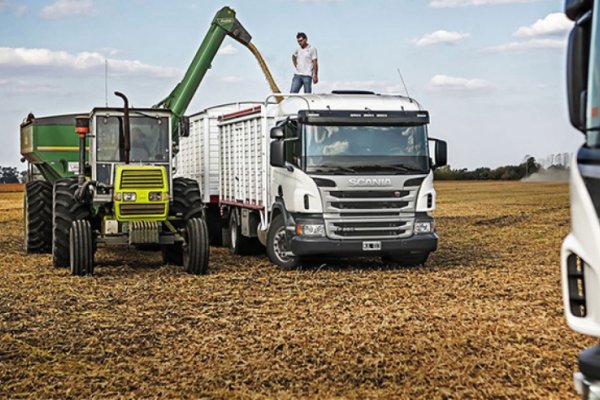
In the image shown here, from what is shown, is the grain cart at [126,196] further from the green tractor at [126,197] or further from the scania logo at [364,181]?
the scania logo at [364,181]

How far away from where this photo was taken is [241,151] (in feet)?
64.3

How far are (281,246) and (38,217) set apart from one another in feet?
17.9

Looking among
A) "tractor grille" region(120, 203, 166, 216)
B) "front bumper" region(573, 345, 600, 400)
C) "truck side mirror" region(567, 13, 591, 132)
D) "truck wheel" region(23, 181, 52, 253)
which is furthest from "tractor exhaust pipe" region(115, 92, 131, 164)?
"front bumper" region(573, 345, 600, 400)

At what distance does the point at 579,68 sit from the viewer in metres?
6.14

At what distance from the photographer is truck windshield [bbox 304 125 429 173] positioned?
54.0ft

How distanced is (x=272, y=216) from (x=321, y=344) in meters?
7.80

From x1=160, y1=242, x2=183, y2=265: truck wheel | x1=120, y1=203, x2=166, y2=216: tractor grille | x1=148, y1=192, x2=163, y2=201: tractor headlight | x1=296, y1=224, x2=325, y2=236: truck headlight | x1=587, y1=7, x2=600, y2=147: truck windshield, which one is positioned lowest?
x1=160, y1=242, x2=183, y2=265: truck wheel

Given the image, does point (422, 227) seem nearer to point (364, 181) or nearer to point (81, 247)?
point (364, 181)

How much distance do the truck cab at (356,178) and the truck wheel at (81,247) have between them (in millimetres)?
3131

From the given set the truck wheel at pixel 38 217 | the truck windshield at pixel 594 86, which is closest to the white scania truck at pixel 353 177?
the truck wheel at pixel 38 217

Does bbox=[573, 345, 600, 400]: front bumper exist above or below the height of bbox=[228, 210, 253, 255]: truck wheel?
below

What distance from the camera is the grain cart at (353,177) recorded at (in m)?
16.4

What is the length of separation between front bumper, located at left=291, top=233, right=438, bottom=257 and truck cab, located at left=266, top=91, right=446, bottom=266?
0.05 ft

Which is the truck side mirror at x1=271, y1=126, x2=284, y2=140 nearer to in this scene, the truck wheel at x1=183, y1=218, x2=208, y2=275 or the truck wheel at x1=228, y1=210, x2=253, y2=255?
the truck wheel at x1=183, y1=218, x2=208, y2=275
